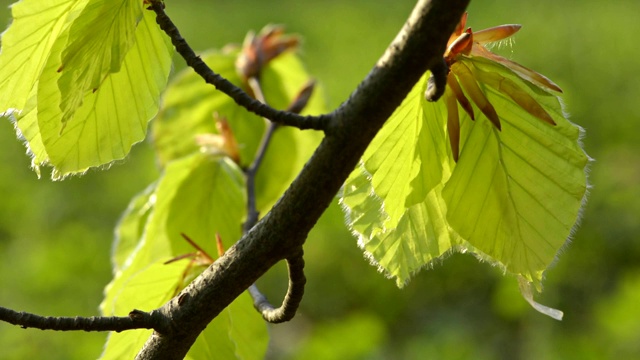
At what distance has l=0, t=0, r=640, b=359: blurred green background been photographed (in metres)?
2.37

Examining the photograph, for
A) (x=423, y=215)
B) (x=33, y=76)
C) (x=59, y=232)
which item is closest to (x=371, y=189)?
(x=423, y=215)

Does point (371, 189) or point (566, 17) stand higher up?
point (371, 189)

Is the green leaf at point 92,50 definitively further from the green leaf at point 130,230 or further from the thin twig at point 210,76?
the green leaf at point 130,230

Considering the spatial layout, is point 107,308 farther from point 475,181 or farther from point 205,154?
point 475,181

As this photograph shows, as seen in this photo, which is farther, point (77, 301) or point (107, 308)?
point (77, 301)

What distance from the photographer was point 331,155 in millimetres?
488

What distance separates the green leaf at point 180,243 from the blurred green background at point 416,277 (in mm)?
1346

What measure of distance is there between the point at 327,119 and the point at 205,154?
17.9 inches

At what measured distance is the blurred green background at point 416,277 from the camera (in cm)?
237

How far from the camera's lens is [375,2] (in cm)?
639

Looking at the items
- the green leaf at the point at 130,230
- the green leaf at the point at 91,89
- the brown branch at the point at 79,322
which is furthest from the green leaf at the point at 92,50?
the green leaf at the point at 130,230

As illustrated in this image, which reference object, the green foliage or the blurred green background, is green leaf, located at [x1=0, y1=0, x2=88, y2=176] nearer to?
the green foliage

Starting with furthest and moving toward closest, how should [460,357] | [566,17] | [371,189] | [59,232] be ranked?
[566,17] < [59,232] < [460,357] < [371,189]

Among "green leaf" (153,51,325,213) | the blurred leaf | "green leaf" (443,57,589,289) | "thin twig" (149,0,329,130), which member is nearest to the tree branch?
"thin twig" (149,0,329,130)
